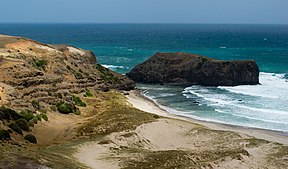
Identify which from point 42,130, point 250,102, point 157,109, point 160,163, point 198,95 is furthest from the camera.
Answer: point 198,95

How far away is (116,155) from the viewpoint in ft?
104

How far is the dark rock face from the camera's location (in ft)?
268

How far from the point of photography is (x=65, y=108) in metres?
47.8

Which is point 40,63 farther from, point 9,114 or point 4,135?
point 4,135

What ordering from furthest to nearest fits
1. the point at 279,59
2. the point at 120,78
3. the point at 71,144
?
the point at 279,59 → the point at 120,78 → the point at 71,144

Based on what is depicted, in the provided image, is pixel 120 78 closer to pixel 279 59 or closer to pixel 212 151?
pixel 212 151

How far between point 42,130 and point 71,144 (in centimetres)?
639

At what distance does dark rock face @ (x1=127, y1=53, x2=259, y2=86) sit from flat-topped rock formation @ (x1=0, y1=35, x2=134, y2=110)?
31.3 feet

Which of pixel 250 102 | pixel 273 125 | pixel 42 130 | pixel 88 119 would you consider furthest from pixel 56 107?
pixel 250 102

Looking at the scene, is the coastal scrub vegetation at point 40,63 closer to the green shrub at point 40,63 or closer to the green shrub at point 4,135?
the green shrub at point 40,63

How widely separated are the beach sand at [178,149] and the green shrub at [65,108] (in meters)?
11.3

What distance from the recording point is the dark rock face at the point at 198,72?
8162cm

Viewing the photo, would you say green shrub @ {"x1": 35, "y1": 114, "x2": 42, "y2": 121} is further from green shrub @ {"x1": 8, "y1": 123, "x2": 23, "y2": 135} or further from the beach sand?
the beach sand

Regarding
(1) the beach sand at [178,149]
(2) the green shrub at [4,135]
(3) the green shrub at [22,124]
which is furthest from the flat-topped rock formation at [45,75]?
(1) the beach sand at [178,149]
